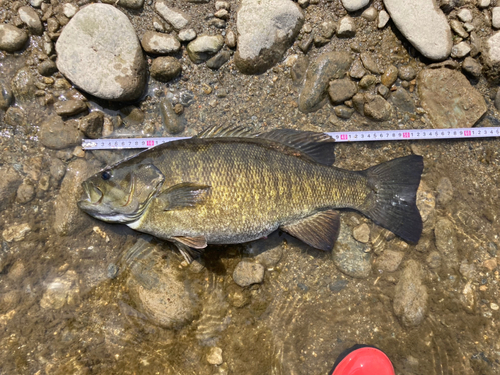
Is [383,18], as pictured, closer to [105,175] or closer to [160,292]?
[105,175]

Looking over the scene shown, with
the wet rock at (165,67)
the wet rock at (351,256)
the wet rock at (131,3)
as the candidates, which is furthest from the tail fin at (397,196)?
the wet rock at (131,3)

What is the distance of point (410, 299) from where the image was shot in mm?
3561

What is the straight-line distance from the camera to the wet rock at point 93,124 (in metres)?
3.48

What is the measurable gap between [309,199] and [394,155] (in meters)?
1.51

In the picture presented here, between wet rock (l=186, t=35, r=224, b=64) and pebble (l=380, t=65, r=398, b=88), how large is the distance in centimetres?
215

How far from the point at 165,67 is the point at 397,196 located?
3216 mm

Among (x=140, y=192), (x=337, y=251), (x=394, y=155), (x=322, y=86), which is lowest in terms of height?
(x=337, y=251)

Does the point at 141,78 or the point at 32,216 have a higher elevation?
the point at 141,78

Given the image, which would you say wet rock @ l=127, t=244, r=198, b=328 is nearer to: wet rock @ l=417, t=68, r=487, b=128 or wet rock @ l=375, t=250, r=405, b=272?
wet rock @ l=375, t=250, r=405, b=272

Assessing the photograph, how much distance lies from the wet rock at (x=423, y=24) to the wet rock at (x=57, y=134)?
13.9 feet

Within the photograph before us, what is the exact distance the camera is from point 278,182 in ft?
10.2

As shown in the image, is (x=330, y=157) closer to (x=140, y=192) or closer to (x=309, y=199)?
(x=309, y=199)

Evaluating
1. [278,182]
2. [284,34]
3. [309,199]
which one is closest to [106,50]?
[284,34]

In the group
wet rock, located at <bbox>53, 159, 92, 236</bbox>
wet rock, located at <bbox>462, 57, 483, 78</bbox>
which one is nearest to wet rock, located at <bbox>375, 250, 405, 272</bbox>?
wet rock, located at <bbox>462, 57, 483, 78</bbox>
